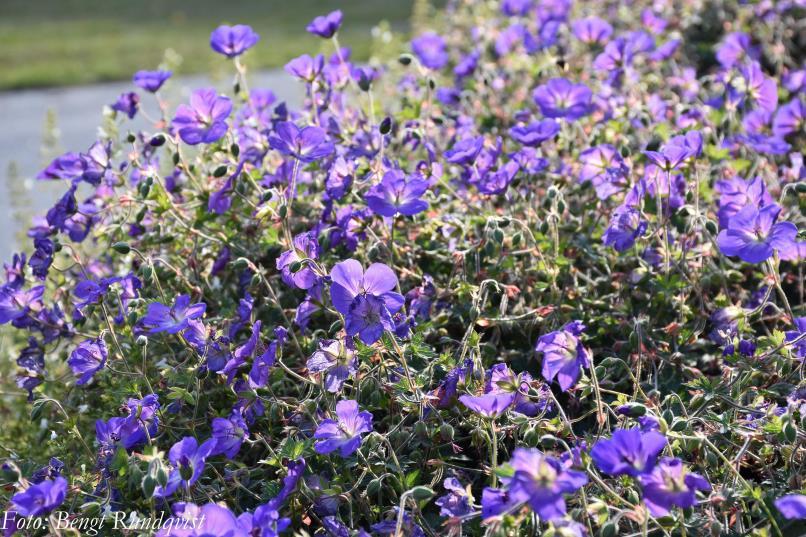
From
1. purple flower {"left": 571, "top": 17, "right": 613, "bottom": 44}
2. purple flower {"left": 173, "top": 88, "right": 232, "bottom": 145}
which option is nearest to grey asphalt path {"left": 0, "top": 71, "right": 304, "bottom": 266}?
purple flower {"left": 571, "top": 17, "right": 613, "bottom": 44}

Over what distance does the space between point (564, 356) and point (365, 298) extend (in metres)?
0.36

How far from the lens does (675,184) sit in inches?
A: 84.0

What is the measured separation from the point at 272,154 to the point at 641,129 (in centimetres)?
110

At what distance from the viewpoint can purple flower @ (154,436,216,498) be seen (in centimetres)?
144

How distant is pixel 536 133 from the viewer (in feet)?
7.06

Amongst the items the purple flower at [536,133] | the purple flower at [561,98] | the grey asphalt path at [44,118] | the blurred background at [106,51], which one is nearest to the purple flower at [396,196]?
the purple flower at [536,133]

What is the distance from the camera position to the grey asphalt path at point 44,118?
5.94 metres

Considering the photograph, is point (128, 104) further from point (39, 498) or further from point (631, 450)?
point (631, 450)

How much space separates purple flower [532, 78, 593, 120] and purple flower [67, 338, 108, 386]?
1.24 metres

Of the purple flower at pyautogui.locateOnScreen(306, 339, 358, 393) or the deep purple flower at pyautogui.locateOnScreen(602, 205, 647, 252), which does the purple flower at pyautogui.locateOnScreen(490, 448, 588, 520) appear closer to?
the purple flower at pyautogui.locateOnScreen(306, 339, 358, 393)

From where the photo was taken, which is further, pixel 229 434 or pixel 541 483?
pixel 229 434

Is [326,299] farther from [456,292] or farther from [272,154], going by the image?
[272,154]

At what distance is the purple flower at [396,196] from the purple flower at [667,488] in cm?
75

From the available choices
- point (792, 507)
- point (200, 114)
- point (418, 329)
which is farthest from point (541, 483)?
point (200, 114)
